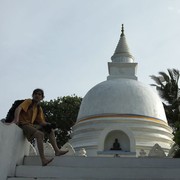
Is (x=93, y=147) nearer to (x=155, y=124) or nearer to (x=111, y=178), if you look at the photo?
(x=155, y=124)

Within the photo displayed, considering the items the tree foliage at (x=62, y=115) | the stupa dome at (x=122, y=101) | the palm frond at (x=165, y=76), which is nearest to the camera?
the stupa dome at (x=122, y=101)

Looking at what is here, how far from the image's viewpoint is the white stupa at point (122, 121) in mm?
19000

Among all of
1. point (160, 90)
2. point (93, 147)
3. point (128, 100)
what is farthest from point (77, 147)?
point (160, 90)

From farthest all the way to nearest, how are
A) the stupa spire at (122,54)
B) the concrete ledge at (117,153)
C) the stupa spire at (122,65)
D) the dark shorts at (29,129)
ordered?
the stupa spire at (122,54) < the stupa spire at (122,65) < the concrete ledge at (117,153) < the dark shorts at (29,129)

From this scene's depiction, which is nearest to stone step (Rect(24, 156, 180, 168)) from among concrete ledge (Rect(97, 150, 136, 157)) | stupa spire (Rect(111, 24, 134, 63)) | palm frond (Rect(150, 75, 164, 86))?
concrete ledge (Rect(97, 150, 136, 157))

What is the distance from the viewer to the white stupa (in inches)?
748

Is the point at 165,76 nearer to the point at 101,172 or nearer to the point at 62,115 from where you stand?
the point at 62,115

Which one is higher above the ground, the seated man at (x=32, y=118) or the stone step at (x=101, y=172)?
the seated man at (x=32, y=118)

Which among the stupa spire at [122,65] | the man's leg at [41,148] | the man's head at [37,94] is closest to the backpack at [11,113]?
the man's head at [37,94]

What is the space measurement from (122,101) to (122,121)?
1584 mm

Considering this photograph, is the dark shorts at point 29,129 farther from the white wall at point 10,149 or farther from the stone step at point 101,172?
the stone step at point 101,172

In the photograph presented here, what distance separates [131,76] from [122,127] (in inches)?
289

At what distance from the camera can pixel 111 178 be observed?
5.00 metres

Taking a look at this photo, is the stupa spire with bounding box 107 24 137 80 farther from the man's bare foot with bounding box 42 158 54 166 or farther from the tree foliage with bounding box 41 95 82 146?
the man's bare foot with bounding box 42 158 54 166
